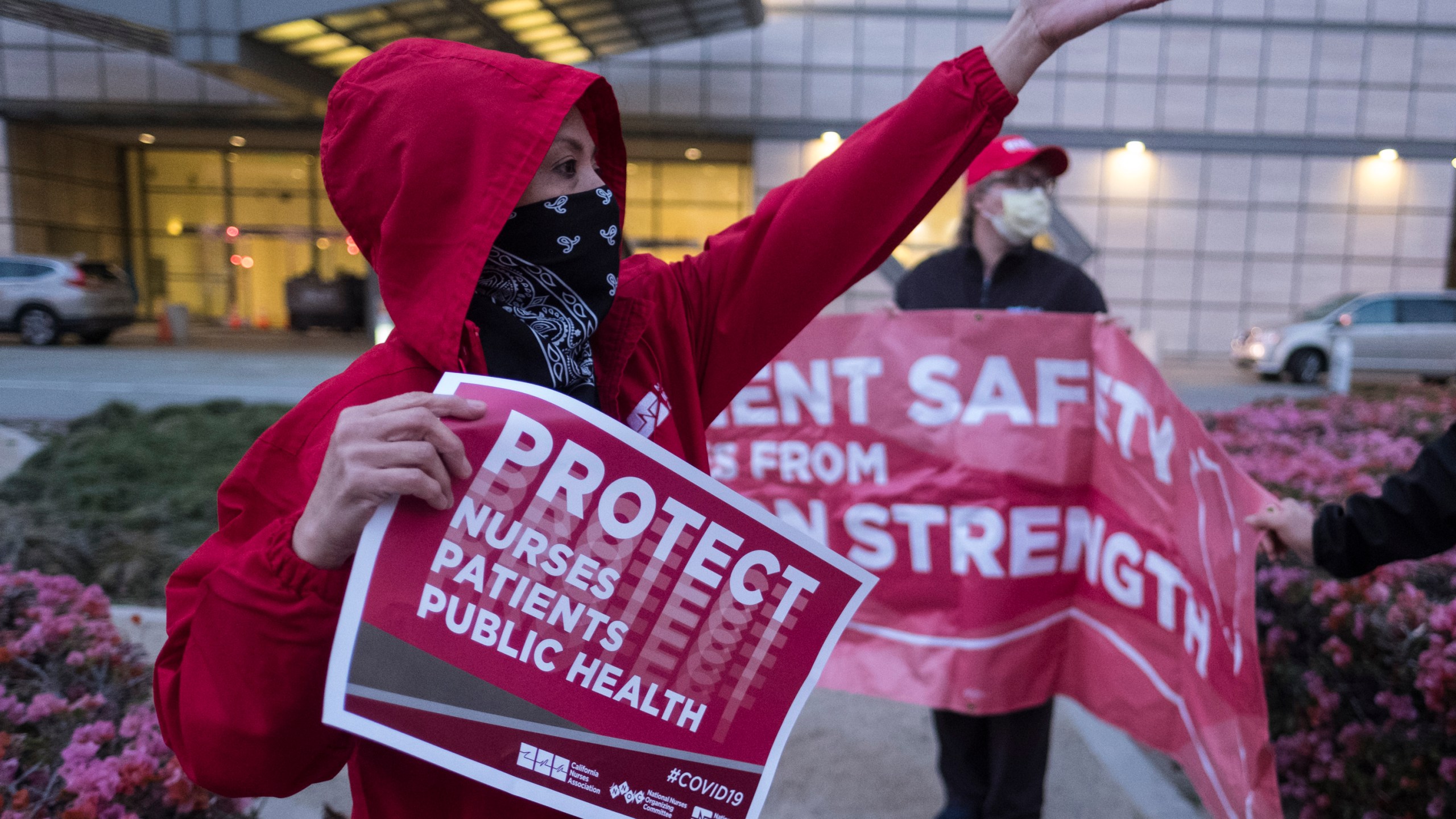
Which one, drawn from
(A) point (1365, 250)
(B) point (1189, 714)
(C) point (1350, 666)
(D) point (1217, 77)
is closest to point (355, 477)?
(B) point (1189, 714)

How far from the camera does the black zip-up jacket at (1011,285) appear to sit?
3178 mm

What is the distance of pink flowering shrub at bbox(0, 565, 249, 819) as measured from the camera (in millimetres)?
2014

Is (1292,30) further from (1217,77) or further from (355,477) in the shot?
(355,477)

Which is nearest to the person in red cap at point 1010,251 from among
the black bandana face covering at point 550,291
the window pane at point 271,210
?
the black bandana face covering at point 550,291

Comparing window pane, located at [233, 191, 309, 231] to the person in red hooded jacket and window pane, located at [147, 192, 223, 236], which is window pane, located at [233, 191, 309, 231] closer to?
window pane, located at [147, 192, 223, 236]

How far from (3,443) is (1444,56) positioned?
24453 millimetres

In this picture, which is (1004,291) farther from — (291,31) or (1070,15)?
(291,31)

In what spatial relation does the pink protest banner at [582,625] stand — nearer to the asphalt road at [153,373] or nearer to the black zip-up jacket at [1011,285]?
the black zip-up jacket at [1011,285]

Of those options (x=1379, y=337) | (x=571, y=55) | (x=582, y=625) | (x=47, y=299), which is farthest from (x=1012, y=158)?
(x=47, y=299)

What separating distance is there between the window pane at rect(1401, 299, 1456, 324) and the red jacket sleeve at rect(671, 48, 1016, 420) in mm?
18888

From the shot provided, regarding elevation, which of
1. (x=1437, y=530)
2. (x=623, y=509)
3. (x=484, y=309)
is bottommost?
(x=1437, y=530)

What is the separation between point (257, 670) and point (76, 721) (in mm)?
1713

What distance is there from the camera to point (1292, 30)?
19.5 m

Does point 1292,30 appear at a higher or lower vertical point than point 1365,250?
higher
